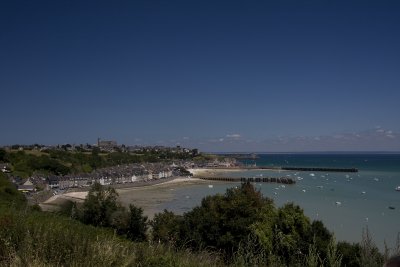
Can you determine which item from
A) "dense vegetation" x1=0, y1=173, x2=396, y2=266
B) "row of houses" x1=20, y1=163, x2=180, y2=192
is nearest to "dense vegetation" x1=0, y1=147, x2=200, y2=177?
"row of houses" x1=20, y1=163, x2=180, y2=192

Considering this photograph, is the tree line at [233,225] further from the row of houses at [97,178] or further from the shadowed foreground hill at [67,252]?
the row of houses at [97,178]

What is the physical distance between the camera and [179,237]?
2419 centimetres

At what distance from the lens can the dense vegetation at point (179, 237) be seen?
4.46 meters

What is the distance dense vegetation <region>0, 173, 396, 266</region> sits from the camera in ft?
14.6

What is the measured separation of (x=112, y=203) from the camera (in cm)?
3444

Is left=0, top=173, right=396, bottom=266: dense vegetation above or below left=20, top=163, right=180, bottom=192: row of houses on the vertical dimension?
above

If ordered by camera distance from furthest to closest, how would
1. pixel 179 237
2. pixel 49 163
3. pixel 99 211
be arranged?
pixel 49 163 → pixel 99 211 → pixel 179 237

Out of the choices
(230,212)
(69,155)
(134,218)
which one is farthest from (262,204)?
(69,155)

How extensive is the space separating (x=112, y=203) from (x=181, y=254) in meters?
30.3

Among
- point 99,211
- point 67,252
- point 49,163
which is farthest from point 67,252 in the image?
point 49,163

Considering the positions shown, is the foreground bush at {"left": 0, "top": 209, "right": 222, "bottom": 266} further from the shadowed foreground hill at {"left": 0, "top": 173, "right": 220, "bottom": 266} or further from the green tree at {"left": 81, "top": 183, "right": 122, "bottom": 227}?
the green tree at {"left": 81, "top": 183, "right": 122, "bottom": 227}

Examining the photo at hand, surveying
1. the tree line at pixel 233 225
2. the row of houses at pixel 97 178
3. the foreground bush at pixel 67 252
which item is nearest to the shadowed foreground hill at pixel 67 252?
the foreground bush at pixel 67 252

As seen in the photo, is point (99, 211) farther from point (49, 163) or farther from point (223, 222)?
point (49, 163)

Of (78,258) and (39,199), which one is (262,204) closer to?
(78,258)
